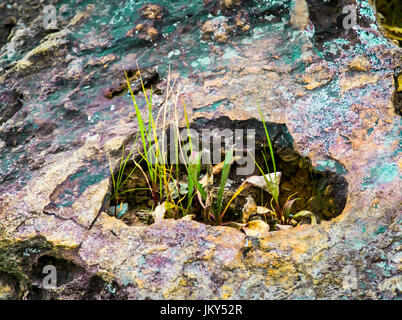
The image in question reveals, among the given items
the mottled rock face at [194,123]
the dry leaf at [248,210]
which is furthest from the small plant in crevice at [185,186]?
the mottled rock face at [194,123]

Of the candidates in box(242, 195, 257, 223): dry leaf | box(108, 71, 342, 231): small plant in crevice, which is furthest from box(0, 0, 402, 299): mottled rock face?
box(242, 195, 257, 223): dry leaf

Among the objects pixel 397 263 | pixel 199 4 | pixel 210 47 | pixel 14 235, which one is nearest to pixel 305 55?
pixel 210 47

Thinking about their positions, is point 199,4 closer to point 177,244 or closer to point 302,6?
point 302,6

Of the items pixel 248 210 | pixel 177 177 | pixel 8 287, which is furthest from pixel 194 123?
pixel 8 287

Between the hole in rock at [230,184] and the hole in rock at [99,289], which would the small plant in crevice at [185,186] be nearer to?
the hole in rock at [230,184]

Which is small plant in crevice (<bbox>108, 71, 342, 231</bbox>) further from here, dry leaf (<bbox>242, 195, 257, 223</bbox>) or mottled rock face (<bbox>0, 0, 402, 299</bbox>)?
mottled rock face (<bbox>0, 0, 402, 299</bbox>)

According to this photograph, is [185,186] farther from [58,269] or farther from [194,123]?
[58,269]
